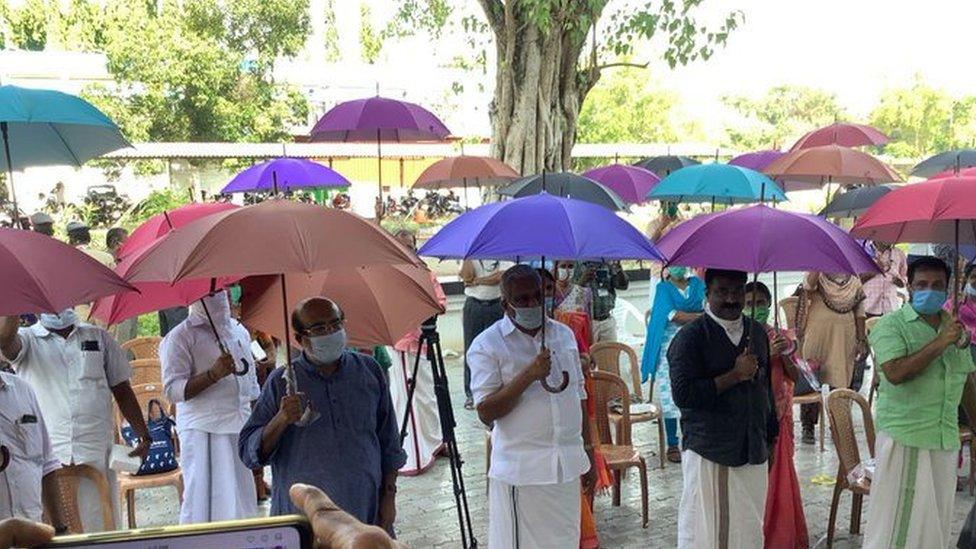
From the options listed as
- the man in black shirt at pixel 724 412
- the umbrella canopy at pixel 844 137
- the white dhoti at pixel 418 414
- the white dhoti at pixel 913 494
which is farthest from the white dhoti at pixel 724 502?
the umbrella canopy at pixel 844 137

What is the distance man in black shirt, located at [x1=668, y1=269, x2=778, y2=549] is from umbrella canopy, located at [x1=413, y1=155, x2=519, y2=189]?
4628 mm

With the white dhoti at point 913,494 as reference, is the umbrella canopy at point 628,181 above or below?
above

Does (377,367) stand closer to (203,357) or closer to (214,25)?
(203,357)

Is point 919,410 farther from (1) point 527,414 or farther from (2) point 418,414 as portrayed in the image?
(2) point 418,414

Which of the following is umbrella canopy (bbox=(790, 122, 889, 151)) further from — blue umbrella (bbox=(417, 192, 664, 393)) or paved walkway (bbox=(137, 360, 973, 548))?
blue umbrella (bbox=(417, 192, 664, 393))

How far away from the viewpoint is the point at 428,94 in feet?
91.4

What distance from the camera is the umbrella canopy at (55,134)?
401 centimetres

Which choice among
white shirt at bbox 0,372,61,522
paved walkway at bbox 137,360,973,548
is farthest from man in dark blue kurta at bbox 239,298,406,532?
paved walkway at bbox 137,360,973,548

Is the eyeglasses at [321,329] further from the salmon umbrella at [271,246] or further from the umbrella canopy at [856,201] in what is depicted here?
the umbrella canopy at [856,201]

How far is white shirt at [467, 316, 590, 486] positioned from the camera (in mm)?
3795

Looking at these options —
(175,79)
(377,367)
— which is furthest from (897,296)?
(175,79)

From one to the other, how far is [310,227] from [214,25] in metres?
21.6

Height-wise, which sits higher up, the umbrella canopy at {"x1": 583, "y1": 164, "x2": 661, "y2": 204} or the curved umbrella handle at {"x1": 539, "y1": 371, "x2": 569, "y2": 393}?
the umbrella canopy at {"x1": 583, "y1": 164, "x2": 661, "y2": 204}

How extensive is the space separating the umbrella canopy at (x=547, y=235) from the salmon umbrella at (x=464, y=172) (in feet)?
14.6
